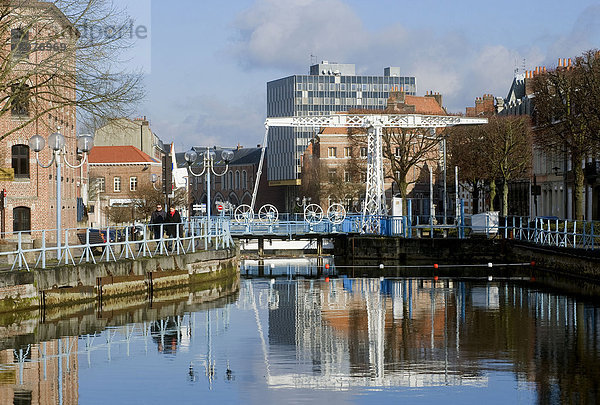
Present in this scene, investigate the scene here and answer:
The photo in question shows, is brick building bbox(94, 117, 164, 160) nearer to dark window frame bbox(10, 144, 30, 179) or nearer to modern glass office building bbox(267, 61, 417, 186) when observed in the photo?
modern glass office building bbox(267, 61, 417, 186)

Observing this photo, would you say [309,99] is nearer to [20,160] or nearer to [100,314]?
[20,160]

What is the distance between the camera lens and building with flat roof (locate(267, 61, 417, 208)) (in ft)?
449

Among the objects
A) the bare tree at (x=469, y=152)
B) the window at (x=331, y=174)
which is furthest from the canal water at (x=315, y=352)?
the window at (x=331, y=174)

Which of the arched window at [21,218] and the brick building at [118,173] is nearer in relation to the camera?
the arched window at [21,218]

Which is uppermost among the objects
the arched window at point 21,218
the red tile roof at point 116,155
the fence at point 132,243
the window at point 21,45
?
the red tile roof at point 116,155

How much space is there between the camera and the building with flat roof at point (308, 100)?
449ft

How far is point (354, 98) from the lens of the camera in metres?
140

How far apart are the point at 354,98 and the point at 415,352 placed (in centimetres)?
12247

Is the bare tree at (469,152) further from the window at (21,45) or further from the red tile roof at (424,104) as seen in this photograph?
the window at (21,45)

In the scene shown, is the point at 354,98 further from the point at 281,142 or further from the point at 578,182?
the point at 578,182

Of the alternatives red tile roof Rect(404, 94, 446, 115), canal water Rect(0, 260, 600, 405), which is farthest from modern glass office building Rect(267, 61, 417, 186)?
canal water Rect(0, 260, 600, 405)

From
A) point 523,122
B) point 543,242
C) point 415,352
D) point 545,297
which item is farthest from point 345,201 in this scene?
point 415,352

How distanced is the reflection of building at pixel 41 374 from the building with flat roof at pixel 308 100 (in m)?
115

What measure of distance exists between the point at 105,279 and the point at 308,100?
111261mm
